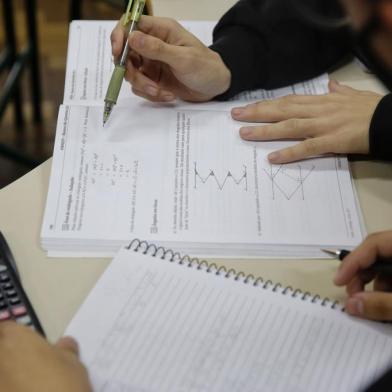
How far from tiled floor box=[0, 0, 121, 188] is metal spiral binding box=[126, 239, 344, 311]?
1.24 m

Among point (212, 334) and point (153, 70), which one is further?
point (153, 70)

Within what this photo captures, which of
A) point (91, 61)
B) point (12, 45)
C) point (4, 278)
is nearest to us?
point (4, 278)

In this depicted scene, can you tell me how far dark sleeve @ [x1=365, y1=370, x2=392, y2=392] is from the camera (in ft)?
2.09

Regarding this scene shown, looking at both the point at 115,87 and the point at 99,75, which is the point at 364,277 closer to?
the point at 115,87

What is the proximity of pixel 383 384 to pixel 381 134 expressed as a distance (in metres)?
0.42

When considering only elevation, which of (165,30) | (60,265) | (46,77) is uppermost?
(165,30)

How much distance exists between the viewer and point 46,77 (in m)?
2.34

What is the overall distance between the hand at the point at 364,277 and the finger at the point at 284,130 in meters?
0.24

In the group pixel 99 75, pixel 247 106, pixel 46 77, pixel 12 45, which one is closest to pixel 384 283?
pixel 247 106


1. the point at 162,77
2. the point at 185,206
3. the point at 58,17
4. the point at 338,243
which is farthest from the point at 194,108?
the point at 58,17

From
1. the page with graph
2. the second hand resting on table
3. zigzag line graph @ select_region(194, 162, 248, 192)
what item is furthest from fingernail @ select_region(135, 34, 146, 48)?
zigzag line graph @ select_region(194, 162, 248, 192)

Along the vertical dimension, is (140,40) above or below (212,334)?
above

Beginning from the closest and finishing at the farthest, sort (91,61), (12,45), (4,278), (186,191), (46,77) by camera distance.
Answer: (4,278), (186,191), (91,61), (12,45), (46,77)

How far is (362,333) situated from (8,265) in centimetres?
41
